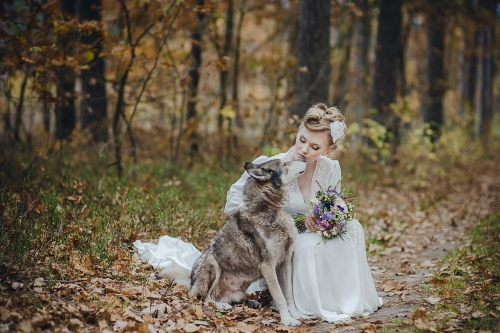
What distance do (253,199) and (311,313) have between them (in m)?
1.45

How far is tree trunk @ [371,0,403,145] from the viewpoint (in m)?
14.6

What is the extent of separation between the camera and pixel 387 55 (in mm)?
14641

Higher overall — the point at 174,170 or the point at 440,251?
the point at 174,170

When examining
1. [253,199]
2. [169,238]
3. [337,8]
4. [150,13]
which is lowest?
[169,238]

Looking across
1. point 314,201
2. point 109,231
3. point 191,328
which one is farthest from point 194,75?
point 191,328

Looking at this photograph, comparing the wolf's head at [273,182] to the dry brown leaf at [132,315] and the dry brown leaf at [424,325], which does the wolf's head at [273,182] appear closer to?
the dry brown leaf at [132,315]

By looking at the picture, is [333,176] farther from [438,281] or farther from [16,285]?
[16,285]

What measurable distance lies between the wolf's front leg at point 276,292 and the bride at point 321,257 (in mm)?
346

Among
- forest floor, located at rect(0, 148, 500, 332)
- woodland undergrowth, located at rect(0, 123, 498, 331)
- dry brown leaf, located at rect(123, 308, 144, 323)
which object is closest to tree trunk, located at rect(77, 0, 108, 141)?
woodland undergrowth, located at rect(0, 123, 498, 331)

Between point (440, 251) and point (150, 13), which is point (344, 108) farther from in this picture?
point (440, 251)

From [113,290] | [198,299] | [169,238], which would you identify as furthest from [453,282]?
[113,290]

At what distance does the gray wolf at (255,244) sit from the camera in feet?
16.9

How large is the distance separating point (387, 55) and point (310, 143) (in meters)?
10.3

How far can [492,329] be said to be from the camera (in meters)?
4.31
